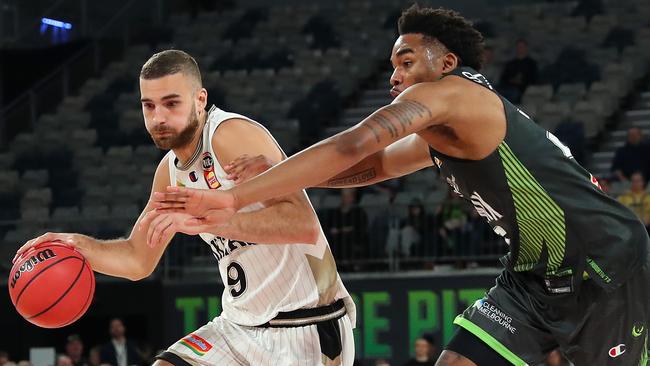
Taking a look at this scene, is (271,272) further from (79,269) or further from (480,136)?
(480,136)

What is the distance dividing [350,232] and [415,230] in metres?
0.75

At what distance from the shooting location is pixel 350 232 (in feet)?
43.7

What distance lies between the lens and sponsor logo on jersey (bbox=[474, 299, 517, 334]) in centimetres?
514

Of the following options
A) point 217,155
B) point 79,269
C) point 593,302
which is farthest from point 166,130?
point 593,302

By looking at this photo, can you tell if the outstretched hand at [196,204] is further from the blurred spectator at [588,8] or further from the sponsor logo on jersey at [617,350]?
the blurred spectator at [588,8]

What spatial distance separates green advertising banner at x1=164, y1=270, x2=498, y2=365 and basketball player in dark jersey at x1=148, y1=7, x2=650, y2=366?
292 inches

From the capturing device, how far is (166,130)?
5.31 m

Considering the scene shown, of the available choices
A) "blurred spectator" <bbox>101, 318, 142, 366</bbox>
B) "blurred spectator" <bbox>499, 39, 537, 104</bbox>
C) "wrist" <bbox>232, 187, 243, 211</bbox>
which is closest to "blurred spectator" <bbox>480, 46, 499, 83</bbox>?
"blurred spectator" <bbox>499, 39, 537, 104</bbox>

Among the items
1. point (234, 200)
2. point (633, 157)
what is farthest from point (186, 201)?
point (633, 157)

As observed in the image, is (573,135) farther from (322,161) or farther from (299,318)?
(322,161)

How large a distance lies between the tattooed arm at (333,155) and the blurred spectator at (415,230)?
28.5 feet

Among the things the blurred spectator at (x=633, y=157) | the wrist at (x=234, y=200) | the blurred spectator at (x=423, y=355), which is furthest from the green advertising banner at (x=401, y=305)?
the wrist at (x=234, y=200)

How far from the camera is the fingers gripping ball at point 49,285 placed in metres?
5.16

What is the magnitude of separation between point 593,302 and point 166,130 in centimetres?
206
